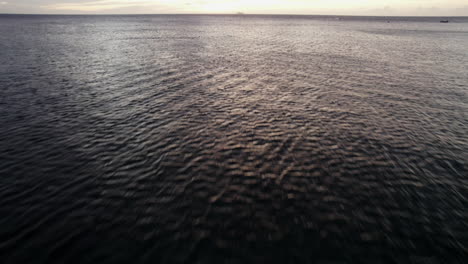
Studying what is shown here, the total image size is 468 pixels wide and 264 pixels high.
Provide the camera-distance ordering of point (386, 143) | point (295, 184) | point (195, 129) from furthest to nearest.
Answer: point (195, 129) → point (386, 143) → point (295, 184)

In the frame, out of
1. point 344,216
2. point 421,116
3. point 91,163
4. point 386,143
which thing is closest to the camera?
point 344,216

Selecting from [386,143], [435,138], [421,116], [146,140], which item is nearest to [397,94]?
[421,116]

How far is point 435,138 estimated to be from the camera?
23.9m

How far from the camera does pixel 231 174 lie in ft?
61.8

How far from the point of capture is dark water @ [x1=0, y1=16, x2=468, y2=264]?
13227 mm

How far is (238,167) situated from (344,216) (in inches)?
336

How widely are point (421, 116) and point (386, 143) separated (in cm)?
1055

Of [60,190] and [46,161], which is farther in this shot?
[46,161]

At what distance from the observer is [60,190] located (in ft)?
54.8

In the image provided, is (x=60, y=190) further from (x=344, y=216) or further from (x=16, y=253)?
(x=344, y=216)

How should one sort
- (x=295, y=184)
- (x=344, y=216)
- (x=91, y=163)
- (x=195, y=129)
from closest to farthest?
(x=344, y=216)
(x=295, y=184)
(x=91, y=163)
(x=195, y=129)

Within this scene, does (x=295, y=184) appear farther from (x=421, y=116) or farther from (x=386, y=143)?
(x=421, y=116)

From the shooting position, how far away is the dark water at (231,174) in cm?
1323

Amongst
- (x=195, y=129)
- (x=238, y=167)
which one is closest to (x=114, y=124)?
(x=195, y=129)
